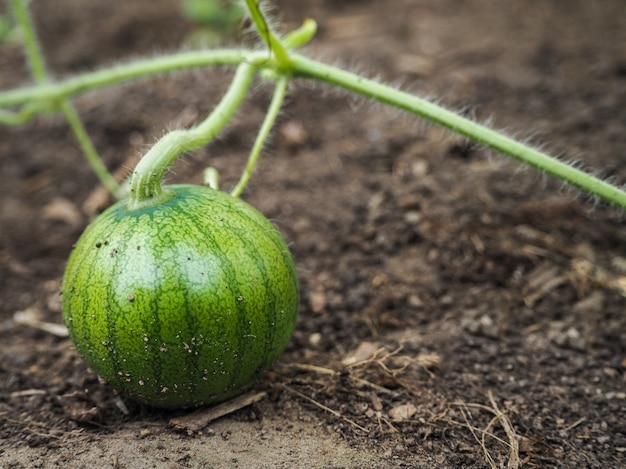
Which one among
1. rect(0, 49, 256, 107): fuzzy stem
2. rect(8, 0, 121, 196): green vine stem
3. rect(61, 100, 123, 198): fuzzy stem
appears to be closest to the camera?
rect(0, 49, 256, 107): fuzzy stem

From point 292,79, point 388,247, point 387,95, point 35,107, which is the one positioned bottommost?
point 388,247

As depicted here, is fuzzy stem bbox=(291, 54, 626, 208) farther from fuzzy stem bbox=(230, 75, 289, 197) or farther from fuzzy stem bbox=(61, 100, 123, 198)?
fuzzy stem bbox=(61, 100, 123, 198)

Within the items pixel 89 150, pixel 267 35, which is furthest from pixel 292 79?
pixel 89 150

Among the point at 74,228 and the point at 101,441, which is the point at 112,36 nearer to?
the point at 74,228

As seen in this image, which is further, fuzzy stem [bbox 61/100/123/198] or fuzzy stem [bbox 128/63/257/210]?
fuzzy stem [bbox 61/100/123/198]

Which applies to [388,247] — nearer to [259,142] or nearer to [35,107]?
[259,142]

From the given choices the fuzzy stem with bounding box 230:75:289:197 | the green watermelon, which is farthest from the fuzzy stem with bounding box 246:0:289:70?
the green watermelon
